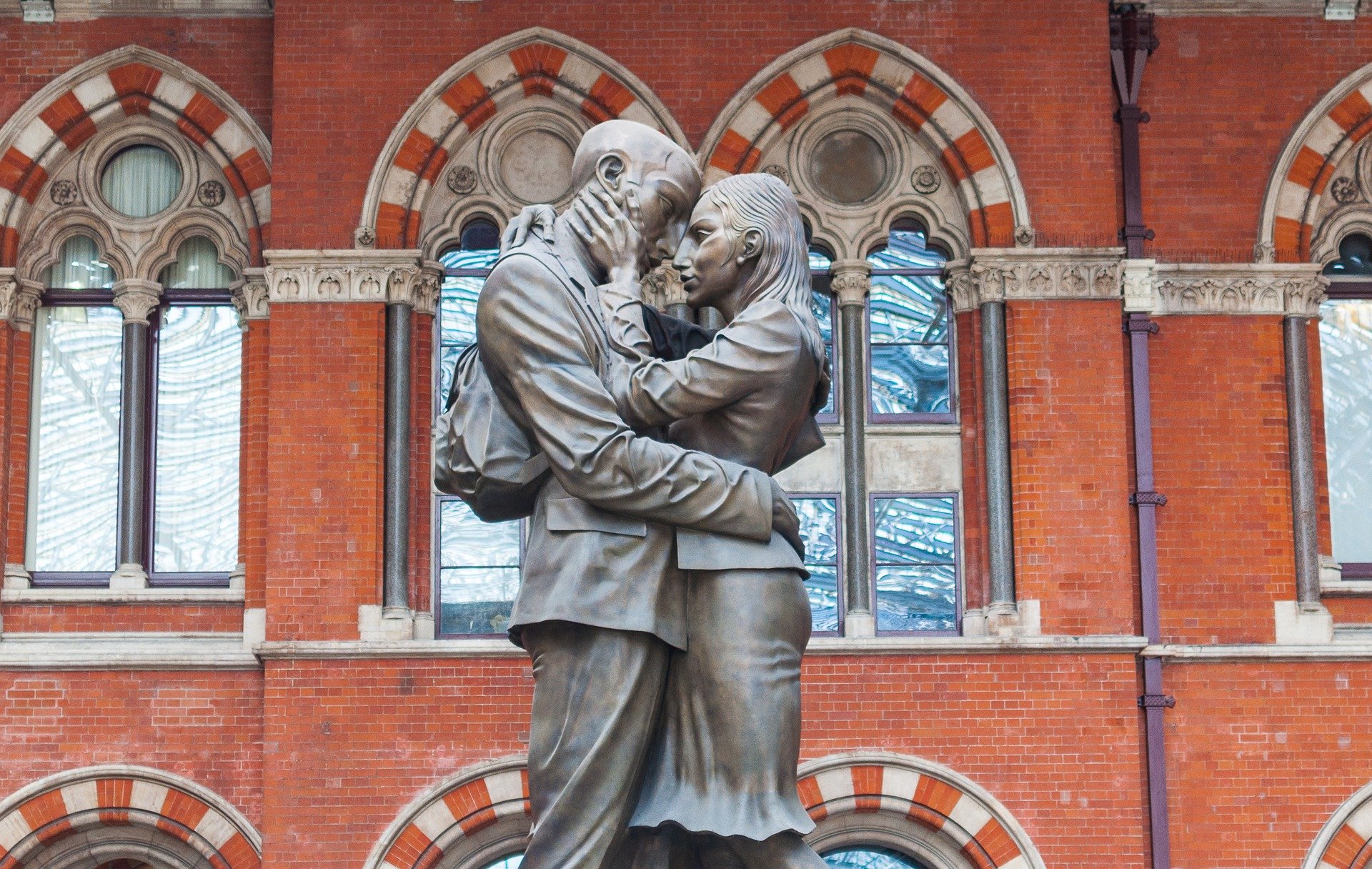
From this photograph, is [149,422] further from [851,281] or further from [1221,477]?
[1221,477]

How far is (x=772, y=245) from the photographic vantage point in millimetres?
4562

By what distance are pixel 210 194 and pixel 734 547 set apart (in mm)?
11550

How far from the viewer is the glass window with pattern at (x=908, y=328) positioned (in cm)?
1472

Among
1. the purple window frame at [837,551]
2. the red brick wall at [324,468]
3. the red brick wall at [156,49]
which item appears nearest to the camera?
the red brick wall at [324,468]

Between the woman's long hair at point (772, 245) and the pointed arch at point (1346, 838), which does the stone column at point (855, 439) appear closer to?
the pointed arch at point (1346, 838)

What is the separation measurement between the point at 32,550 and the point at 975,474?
6422 millimetres

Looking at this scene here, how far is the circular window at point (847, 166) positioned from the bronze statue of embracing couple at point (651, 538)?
10382 mm

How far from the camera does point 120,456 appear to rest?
48.9ft

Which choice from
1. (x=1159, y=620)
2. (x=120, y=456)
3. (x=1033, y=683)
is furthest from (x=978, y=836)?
(x=120, y=456)

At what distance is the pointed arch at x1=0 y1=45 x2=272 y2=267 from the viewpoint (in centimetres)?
1493

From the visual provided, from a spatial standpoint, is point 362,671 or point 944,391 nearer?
point 362,671

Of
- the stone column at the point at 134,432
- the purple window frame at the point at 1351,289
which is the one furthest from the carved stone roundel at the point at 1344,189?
the stone column at the point at 134,432

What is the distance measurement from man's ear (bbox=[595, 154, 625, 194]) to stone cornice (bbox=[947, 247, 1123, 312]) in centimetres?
981

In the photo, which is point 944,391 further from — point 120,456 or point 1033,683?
point 120,456
